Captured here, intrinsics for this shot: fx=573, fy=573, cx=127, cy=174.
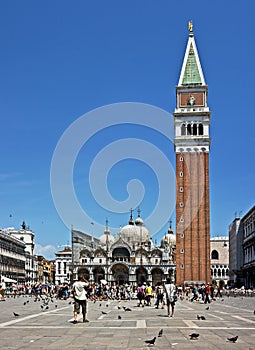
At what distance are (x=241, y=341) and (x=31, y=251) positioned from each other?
373 feet

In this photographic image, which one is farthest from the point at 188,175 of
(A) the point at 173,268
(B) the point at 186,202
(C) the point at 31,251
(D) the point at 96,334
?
(D) the point at 96,334

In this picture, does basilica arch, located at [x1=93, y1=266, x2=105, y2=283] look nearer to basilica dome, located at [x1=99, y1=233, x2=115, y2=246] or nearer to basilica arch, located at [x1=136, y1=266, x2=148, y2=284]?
basilica arch, located at [x1=136, y1=266, x2=148, y2=284]

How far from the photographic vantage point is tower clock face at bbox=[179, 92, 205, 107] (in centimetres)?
9019

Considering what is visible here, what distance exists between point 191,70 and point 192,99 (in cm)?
507

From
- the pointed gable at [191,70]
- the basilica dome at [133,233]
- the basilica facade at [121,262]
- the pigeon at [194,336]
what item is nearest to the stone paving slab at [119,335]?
the pigeon at [194,336]

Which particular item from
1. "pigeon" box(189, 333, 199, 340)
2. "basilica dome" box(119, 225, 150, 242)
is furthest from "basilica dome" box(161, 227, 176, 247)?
"pigeon" box(189, 333, 199, 340)

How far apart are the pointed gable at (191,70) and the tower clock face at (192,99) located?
6.24ft

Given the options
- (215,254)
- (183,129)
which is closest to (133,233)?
(215,254)

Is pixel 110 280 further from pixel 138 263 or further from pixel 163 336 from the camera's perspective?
pixel 163 336

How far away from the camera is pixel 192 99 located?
296ft

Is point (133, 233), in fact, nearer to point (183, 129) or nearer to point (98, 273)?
point (98, 273)

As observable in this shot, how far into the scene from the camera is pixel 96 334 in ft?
47.2

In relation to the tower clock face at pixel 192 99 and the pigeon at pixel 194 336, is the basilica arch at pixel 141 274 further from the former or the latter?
the pigeon at pixel 194 336

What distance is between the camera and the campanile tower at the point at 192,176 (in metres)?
83.2
